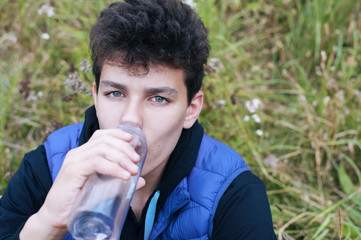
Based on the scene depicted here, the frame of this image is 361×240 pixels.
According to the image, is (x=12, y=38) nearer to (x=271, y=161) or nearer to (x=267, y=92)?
(x=267, y=92)

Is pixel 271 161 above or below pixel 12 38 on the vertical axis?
below

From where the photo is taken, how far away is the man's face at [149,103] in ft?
6.14

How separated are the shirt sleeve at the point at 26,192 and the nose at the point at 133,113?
613 millimetres

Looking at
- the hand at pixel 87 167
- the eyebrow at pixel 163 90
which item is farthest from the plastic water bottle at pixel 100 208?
the eyebrow at pixel 163 90

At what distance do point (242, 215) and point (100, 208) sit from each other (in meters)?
0.83

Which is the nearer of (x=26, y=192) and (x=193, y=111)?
(x=26, y=192)

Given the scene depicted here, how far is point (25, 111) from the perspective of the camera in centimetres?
364

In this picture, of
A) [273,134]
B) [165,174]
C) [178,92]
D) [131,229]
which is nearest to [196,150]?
[165,174]

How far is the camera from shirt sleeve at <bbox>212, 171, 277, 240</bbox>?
6.56 ft

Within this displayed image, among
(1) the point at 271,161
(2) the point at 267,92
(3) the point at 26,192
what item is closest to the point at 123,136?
(3) the point at 26,192

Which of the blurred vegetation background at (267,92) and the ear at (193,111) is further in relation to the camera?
the blurred vegetation background at (267,92)

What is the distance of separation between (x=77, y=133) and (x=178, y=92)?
2.19 ft

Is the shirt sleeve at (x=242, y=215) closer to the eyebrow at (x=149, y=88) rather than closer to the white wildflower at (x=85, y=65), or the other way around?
the eyebrow at (x=149, y=88)

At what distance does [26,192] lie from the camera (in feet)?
6.95
